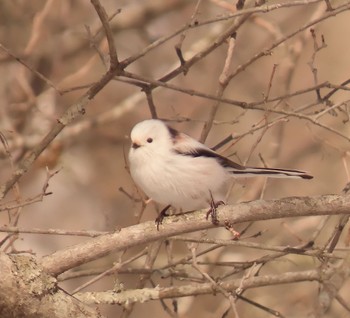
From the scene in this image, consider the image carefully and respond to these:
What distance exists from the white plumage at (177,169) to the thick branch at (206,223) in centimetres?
31

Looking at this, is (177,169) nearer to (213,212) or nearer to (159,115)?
(213,212)

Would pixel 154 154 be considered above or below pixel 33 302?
above

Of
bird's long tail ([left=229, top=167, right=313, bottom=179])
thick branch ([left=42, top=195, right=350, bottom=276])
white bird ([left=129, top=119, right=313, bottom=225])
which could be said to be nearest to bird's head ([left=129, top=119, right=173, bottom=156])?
white bird ([left=129, top=119, right=313, bottom=225])

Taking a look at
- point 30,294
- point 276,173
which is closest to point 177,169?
point 276,173

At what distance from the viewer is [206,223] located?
2.36 m

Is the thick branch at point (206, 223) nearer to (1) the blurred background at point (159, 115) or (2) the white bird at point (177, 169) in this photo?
(2) the white bird at point (177, 169)

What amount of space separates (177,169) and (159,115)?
333 cm

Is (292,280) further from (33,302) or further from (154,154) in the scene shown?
(33,302)

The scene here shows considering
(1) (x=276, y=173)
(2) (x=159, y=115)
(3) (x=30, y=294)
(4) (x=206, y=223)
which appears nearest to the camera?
Result: (3) (x=30, y=294)

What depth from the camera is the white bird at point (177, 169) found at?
2689 mm

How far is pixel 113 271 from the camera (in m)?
2.76

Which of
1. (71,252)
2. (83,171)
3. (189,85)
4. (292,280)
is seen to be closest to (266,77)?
(189,85)

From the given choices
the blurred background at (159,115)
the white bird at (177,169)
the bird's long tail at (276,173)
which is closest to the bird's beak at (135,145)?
the white bird at (177,169)

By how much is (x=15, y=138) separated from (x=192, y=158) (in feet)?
5.99
